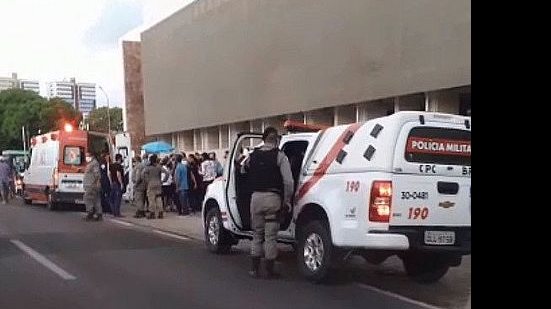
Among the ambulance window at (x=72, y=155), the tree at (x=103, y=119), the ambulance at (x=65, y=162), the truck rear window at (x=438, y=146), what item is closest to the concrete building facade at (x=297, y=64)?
the truck rear window at (x=438, y=146)

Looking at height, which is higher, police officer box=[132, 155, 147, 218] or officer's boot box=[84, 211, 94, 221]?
police officer box=[132, 155, 147, 218]

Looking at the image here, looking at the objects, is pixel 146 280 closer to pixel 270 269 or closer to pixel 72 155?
pixel 270 269

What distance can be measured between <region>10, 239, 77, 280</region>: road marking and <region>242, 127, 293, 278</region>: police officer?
2.35 meters

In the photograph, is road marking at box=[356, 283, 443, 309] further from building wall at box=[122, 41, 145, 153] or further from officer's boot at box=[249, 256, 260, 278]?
building wall at box=[122, 41, 145, 153]

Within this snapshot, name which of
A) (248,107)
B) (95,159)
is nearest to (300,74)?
(248,107)

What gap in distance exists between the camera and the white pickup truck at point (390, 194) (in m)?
7.70

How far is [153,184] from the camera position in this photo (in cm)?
1720

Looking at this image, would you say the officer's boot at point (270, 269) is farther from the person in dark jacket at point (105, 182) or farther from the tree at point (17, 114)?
the tree at point (17, 114)

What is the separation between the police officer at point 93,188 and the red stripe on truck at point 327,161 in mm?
9621

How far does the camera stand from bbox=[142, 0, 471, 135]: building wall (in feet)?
56.9

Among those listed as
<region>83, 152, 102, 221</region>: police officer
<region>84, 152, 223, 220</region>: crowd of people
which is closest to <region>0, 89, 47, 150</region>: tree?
<region>84, 152, 223, 220</region>: crowd of people

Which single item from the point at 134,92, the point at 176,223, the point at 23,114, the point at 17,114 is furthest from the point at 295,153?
the point at 17,114
